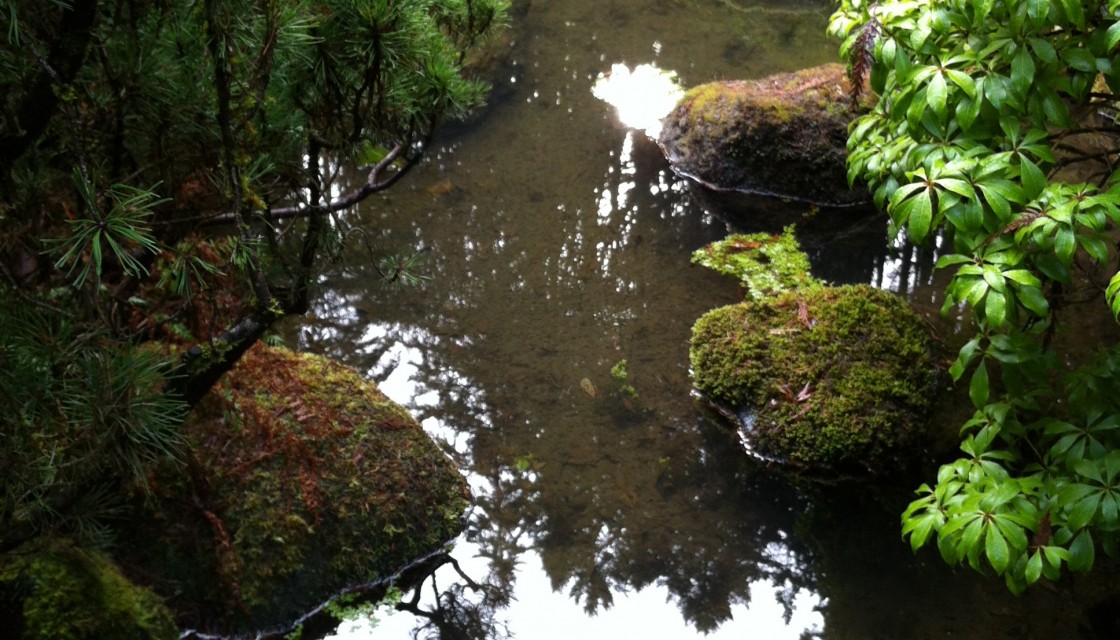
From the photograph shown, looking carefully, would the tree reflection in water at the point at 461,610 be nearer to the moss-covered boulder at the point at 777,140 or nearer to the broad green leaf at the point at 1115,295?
the broad green leaf at the point at 1115,295

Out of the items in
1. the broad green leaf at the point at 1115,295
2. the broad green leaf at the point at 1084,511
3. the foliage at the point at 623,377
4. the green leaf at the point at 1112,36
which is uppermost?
the foliage at the point at 623,377

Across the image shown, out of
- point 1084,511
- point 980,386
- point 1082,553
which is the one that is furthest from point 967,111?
point 1082,553

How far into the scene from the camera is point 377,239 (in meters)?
5.95

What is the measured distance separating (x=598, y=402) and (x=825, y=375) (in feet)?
3.89

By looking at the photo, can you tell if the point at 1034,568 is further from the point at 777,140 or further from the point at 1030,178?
the point at 777,140

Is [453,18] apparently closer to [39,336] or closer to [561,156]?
[39,336]

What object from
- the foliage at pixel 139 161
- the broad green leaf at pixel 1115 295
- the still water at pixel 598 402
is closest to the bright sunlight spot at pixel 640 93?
the still water at pixel 598 402

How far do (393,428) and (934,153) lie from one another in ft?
8.55

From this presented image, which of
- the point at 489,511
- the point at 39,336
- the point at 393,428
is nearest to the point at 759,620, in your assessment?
the point at 489,511

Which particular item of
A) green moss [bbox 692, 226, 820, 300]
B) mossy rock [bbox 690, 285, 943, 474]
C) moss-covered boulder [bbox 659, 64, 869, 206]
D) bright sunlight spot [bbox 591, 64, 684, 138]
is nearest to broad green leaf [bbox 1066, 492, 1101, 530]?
mossy rock [bbox 690, 285, 943, 474]

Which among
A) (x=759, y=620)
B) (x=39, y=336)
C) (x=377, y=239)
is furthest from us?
(x=377, y=239)

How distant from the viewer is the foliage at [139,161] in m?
2.42

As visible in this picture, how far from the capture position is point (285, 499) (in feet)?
12.9

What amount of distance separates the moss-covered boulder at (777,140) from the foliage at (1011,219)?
3.07 meters
